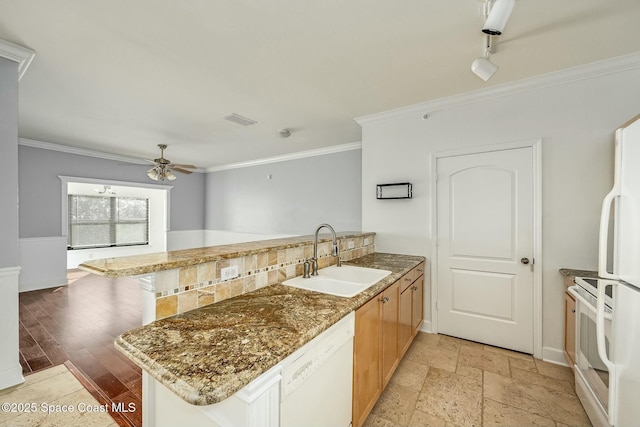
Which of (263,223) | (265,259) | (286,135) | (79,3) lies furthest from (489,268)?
(263,223)

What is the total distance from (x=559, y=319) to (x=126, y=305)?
17.2 feet

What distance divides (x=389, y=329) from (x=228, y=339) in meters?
1.31

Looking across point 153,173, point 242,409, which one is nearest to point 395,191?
point 242,409

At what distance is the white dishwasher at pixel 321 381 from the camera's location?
1.02 meters

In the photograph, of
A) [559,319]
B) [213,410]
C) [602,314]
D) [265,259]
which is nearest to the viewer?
[213,410]

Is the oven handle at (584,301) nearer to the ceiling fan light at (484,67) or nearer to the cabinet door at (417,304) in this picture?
the cabinet door at (417,304)

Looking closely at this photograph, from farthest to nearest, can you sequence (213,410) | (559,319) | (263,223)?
(263,223) < (559,319) < (213,410)

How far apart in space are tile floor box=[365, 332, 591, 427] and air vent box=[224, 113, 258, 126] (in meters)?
3.33

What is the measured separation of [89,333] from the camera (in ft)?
9.93

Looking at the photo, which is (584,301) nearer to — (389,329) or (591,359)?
(591,359)

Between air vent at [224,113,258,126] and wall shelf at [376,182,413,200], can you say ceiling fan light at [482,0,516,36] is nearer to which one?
wall shelf at [376,182,413,200]

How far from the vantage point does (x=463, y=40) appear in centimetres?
194

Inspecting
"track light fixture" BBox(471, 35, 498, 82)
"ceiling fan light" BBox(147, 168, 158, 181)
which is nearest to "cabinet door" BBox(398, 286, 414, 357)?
"track light fixture" BBox(471, 35, 498, 82)

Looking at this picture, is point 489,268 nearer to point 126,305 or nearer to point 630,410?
point 630,410
